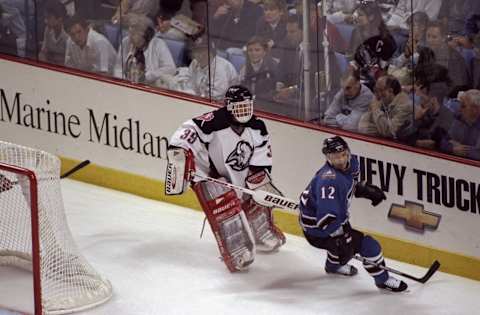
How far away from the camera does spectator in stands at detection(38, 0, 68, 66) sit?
9508 mm

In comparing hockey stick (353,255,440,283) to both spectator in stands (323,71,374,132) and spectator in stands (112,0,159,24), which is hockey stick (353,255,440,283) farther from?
spectator in stands (112,0,159,24)

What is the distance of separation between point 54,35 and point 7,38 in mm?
375

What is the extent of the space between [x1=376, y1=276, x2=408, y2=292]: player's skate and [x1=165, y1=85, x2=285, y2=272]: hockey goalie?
0.75 meters

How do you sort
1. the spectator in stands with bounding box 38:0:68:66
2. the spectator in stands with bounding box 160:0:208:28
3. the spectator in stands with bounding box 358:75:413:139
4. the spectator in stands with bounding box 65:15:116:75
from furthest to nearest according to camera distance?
the spectator in stands with bounding box 38:0:68:66, the spectator in stands with bounding box 65:15:116:75, the spectator in stands with bounding box 160:0:208:28, the spectator in stands with bounding box 358:75:413:139

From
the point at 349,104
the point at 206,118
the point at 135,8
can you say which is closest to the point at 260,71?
the point at 349,104

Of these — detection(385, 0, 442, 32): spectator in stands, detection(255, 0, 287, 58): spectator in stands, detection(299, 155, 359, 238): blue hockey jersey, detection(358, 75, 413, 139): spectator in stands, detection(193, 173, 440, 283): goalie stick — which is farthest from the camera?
detection(255, 0, 287, 58): spectator in stands

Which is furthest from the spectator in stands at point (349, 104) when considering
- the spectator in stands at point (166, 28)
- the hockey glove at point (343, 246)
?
the spectator in stands at point (166, 28)

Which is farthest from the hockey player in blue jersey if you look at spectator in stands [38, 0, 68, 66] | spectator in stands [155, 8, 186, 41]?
spectator in stands [38, 0, 68, 66]

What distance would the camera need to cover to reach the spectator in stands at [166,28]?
29.5 ft

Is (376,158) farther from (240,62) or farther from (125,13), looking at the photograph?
Answer: (125,13)

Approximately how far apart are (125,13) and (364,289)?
2.44 metres

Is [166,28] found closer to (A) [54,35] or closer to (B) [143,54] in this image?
(B) [143,54]

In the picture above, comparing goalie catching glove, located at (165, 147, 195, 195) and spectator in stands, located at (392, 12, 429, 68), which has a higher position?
spectator in stands, located at (392, 12, 429, 68)

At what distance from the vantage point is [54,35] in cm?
958
